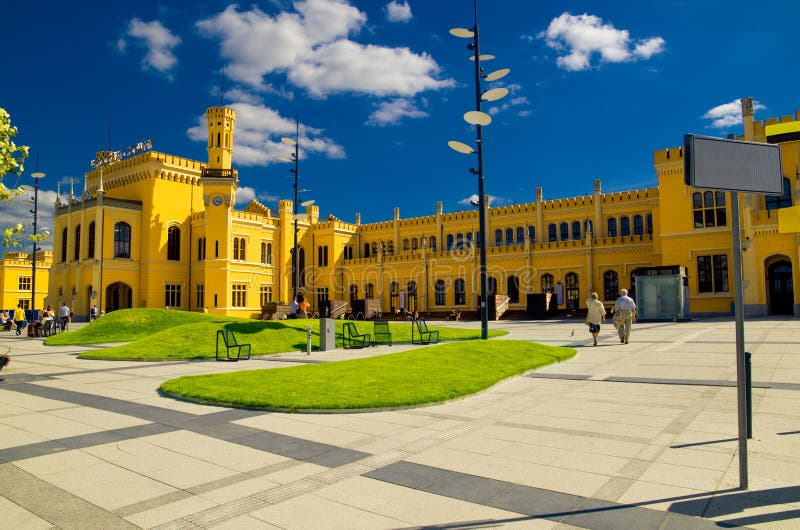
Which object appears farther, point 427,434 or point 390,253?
point 390,253

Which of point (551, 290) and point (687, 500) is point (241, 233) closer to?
point (551, 290)

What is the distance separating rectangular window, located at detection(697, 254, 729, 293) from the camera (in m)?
34.6

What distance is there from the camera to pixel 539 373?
11.3 metres

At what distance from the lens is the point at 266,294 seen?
52.1m

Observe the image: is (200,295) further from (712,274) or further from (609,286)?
(712,274)

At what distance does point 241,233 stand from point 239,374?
41.2 meters

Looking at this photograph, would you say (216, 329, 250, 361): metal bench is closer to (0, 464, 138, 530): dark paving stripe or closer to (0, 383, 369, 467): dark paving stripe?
(0, 383, 369, 467): dark paving stripe

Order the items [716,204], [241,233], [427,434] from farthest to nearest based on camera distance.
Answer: [241,233] < [716,204] < [427,434]

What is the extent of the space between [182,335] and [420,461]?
14748 millimetres

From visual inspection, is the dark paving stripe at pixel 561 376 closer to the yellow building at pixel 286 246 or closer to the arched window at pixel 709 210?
the yellow building at pixel 286 246

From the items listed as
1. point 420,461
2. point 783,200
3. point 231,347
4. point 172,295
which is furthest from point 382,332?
point 172,295

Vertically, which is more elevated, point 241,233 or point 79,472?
point 241,233

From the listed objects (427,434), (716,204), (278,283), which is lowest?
(427,434)

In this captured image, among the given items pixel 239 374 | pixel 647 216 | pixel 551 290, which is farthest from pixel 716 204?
pixel 239 374
